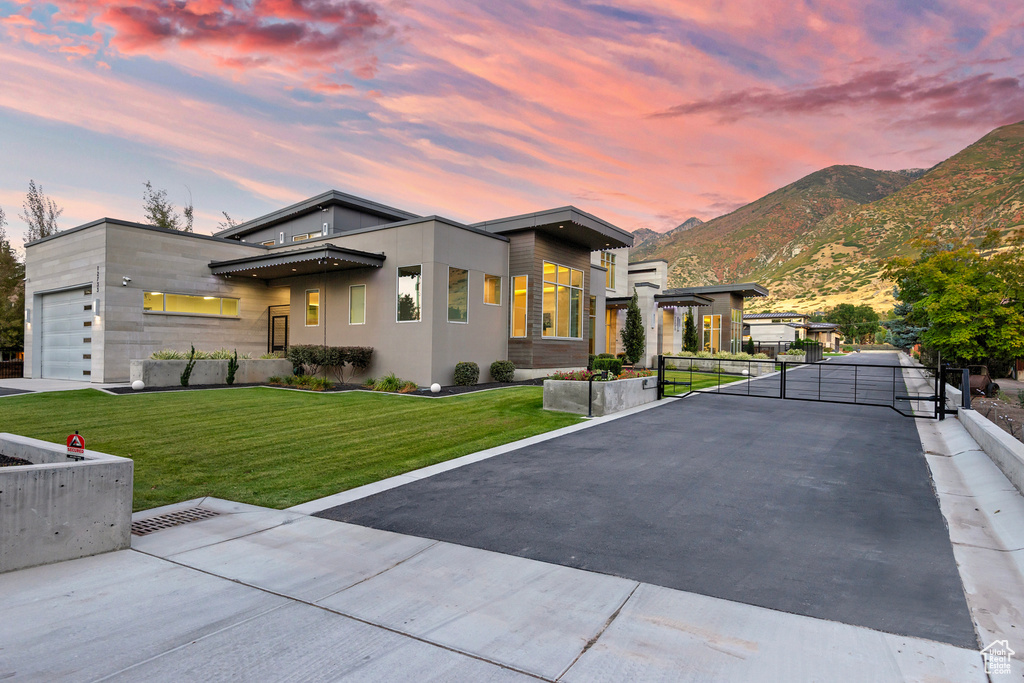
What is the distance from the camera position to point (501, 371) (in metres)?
18.7

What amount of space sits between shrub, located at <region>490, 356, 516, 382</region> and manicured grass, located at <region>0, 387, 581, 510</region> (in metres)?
3.13

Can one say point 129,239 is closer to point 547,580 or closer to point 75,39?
point 75,39

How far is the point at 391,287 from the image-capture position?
58.4ft

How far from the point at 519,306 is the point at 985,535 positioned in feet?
52.5

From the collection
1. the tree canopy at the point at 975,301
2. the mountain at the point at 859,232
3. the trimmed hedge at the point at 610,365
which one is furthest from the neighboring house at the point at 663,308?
the mountain at the point at 859,232

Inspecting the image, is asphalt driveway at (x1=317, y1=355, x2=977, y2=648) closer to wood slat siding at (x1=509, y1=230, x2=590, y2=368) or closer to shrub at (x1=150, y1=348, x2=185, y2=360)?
wood slat siding at (x1=509, y1=230, x2=590, y2=368)

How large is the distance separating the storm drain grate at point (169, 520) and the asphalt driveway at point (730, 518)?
4.10 feet

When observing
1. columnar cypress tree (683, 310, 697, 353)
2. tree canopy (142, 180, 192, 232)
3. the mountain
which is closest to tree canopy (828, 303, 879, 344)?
the mountain

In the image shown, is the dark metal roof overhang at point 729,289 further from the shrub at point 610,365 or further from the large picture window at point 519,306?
the large picture window at point 519,306

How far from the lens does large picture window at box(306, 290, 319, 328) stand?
20.5 m

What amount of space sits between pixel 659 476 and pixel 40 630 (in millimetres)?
6243

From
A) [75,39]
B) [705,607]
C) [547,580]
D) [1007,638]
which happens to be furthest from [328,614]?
[75,39]

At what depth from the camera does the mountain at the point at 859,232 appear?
110 m

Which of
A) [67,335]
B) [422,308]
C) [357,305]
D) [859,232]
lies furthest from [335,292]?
[859,232]
